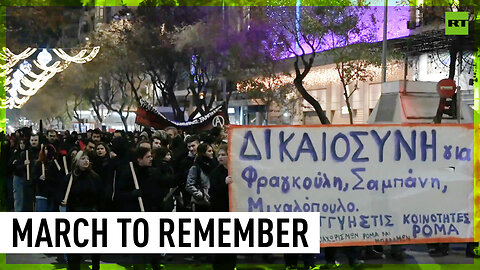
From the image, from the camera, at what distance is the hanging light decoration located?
5766 mm

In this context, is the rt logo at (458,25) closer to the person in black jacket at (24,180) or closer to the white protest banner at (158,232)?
the white protest banner at (158,232)

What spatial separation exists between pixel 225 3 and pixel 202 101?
1123 mm

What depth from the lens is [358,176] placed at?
5.09 metres

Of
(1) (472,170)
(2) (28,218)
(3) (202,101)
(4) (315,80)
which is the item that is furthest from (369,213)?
(2) (28,218)

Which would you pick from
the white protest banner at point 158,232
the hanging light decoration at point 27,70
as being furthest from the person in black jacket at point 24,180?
the white protest banner at point 158,232

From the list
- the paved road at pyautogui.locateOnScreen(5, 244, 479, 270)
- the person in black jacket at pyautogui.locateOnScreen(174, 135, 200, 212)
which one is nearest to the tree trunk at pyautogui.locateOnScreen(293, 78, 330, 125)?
the person in black jacket at pyautogui.locateOnScreen(174, 135, 200, 212)

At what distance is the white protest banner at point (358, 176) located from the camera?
16.4ft

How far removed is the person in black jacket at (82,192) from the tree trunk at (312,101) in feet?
7.07

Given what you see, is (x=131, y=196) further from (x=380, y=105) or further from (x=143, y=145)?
(x=380, y=105)

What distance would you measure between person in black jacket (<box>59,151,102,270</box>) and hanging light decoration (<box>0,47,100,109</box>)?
0.98 metres

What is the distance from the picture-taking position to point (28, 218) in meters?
5.22

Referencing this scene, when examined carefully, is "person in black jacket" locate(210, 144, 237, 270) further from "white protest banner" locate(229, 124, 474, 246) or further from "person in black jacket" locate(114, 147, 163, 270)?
"person in black jacket" locate(114, 147, 163, 270)

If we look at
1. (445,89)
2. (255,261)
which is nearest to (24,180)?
(255,261)

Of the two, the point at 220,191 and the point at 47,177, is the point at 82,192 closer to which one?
the point at 47,177
